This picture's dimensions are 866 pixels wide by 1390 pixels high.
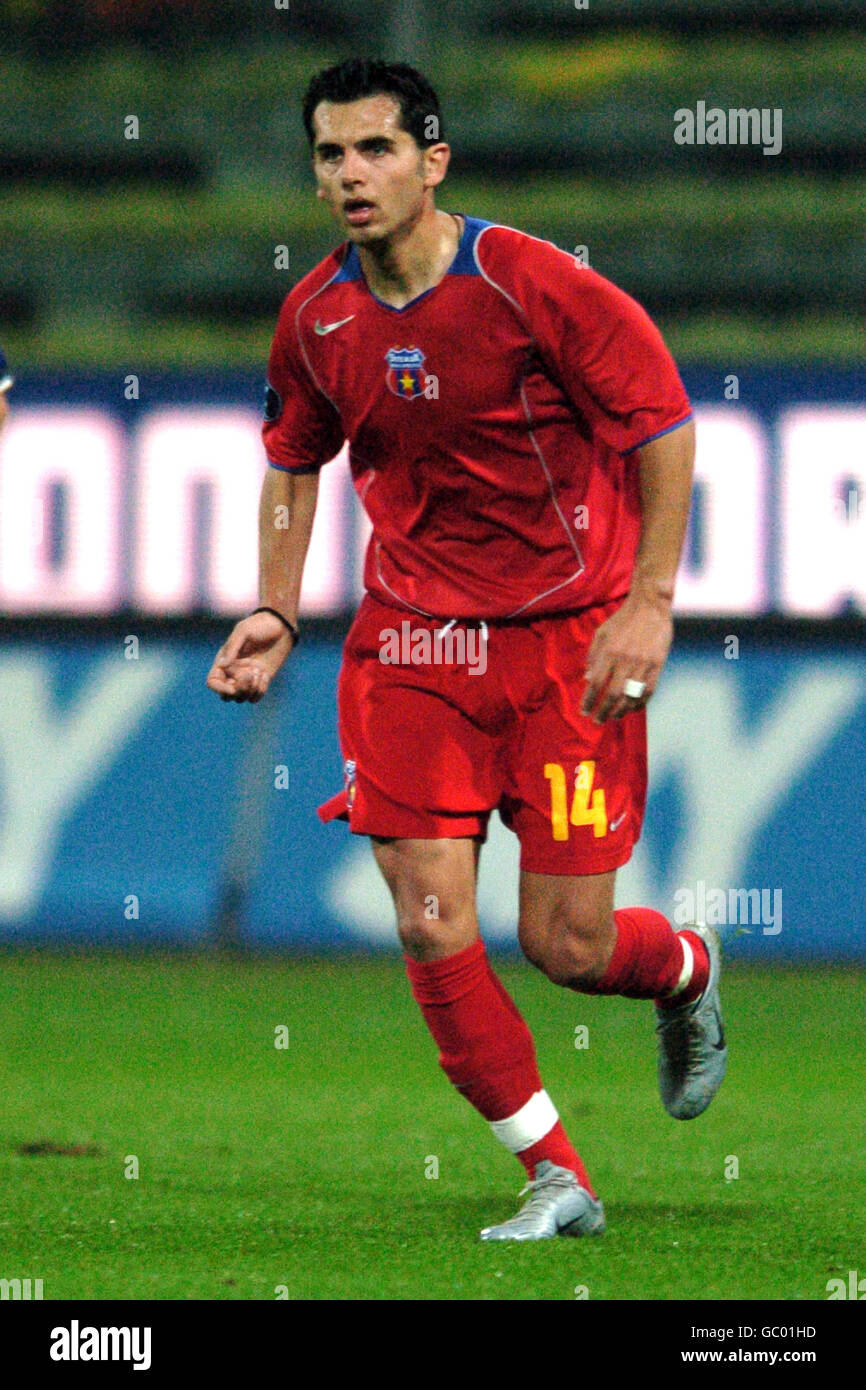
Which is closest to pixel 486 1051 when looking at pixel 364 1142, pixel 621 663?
pixel 621 663

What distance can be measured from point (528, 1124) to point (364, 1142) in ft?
4.77

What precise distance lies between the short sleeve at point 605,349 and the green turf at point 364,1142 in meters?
1.53

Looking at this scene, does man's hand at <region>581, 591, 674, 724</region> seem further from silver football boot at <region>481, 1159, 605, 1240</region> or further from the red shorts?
silver football boot at <region>481, 1159, 605, 1240</region>

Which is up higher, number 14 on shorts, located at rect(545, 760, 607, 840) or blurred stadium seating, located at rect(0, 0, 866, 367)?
blurred stadium seating, located at rect(0, 0, 866, 367)

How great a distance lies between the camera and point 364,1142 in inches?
241

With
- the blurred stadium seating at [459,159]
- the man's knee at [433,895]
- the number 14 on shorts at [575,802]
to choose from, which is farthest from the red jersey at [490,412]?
the blurred stadium seating at [459,159]

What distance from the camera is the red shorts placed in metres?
4.68

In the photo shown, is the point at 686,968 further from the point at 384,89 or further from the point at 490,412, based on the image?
the point at 384,89

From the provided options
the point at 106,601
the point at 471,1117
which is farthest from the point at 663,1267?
the point at 106,601

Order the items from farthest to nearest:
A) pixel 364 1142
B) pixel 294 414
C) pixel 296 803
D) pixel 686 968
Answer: pixel 296 803
pixel 364 1142
pixel 686 968
pixel 294 414

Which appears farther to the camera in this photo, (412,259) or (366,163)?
(412,259)

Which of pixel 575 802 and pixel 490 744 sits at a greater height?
pixel 490 744

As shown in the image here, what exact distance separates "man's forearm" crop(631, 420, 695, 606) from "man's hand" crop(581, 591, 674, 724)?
0.10m

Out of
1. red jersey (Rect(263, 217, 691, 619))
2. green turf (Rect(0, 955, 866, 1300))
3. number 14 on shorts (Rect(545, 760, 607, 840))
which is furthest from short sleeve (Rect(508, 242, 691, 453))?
green turf (Rect(0, 955, 866, 1300))
